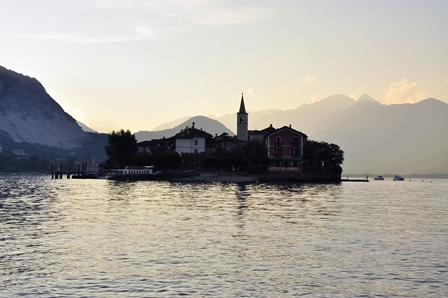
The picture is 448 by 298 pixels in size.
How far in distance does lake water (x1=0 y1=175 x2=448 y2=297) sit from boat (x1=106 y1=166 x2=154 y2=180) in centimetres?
9960

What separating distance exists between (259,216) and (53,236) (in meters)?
20.4

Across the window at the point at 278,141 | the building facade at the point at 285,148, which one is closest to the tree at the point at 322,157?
the building facade at the point at 285,148

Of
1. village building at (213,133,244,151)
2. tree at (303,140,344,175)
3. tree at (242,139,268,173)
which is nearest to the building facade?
tree at (303,140,344,175)

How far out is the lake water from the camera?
24.5m

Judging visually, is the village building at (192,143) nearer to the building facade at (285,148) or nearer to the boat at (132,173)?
the boat at (132,173)

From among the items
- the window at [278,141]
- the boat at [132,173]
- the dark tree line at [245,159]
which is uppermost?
the window at [278,141]

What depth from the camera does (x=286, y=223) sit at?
47.3 metres

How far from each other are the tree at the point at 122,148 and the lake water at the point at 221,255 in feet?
407

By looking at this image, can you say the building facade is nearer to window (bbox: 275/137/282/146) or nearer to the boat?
window (bbox: 275/137/282/146)

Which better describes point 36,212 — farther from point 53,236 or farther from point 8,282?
point 8,282

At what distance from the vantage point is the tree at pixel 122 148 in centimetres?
17825

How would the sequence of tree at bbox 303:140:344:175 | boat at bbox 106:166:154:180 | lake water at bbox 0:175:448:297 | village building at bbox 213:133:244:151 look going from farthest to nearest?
village building at bbox 213:133:244:151 → boat at bbox 106:166:154:180 → tree at bbox 303:140:344:175 → lake water at bbox 0:175:448:297

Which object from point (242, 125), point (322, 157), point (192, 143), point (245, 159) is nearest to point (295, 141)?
point (322, 157)

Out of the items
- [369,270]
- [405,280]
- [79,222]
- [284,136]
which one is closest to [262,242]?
[369,270]
